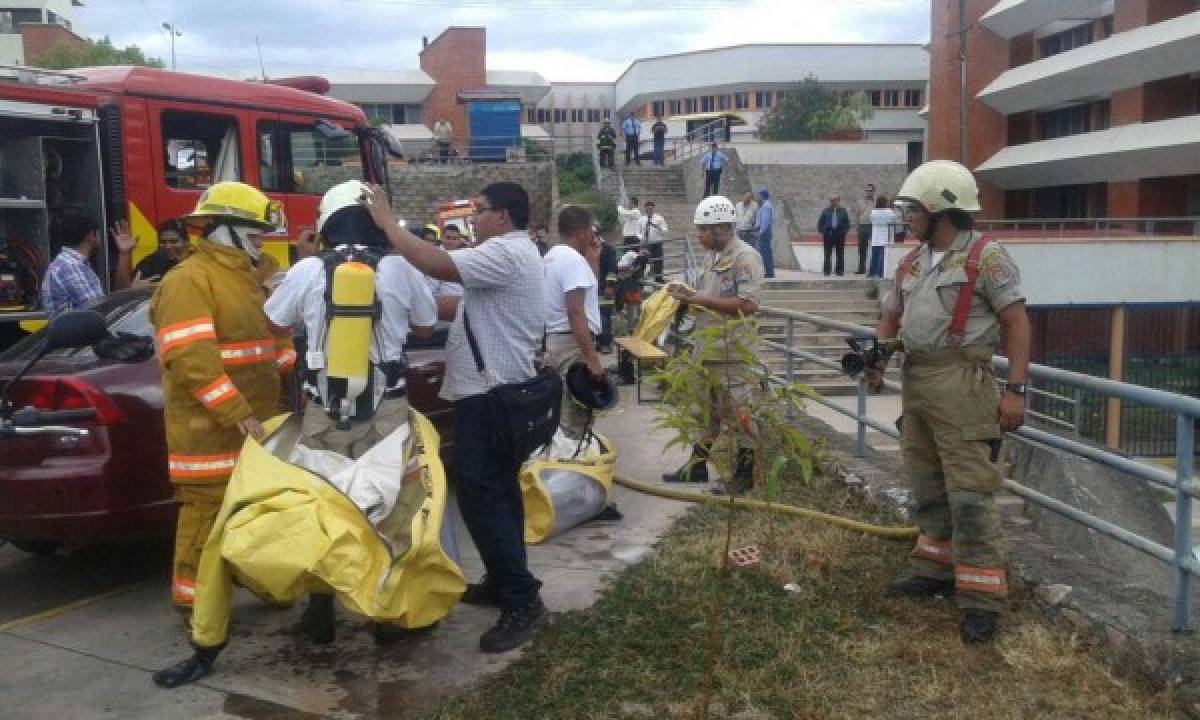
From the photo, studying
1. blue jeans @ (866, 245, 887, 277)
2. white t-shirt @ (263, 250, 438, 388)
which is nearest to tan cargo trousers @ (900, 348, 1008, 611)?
white t-shirt @ (263, 250, 438, 388)

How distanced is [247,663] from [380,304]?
1.49 meters

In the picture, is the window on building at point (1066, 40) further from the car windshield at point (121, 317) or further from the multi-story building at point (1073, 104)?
the car windshield at point (121, 317)

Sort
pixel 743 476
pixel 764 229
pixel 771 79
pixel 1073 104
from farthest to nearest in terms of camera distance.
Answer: pixel 771 79 → pixel 1073 104 → pixel 764 229 → pixel 743 476

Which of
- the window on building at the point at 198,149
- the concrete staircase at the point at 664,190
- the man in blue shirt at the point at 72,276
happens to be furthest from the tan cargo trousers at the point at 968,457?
the concrete staircase at the point at 664,190

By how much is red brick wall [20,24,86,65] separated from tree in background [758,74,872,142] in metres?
32.3

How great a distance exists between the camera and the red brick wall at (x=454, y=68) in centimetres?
5344

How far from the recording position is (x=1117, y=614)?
4039 millimetres

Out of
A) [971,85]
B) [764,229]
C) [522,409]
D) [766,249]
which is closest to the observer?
[522,409]

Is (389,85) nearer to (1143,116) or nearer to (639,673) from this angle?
(1143,116)

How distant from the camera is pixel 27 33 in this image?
49281 mm

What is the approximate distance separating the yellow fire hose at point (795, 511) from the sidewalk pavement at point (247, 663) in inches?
32.3

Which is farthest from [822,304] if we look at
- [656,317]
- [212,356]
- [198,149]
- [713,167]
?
[212,356]

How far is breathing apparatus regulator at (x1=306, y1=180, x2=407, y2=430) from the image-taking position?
13.1 ft

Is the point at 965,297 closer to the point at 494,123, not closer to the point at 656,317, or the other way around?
the point at 656,317
